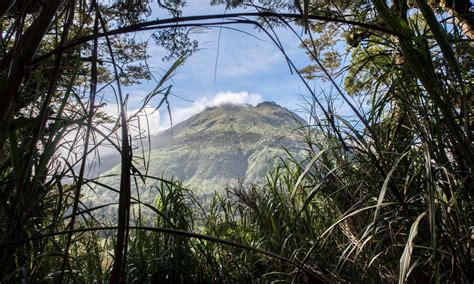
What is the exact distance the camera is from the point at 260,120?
5247cm

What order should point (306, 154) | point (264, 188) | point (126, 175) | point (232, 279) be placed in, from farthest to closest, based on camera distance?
point (264, 188), point (232, 279), point (306, 154), point (126, 175)

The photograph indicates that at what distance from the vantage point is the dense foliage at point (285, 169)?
32 centimetres

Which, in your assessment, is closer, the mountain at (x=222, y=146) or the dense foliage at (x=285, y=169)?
the dense foliage at (x=285, y=169)

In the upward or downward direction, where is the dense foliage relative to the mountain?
downward

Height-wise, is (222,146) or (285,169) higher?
(222,146)

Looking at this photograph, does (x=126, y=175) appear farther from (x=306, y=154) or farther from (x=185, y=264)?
(x=185, y=264)

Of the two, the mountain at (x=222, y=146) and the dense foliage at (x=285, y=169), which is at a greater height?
the mountain at (x=222, y=146)

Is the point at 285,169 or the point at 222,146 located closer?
the point at 285,169

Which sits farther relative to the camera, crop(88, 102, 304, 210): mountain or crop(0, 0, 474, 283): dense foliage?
crop(88, 102, 304, 210): mountain

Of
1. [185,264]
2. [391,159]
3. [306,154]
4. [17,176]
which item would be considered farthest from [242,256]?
[17,176]

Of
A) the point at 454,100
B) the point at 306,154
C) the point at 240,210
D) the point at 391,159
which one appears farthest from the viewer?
the point at 240,210

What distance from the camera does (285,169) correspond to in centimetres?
242

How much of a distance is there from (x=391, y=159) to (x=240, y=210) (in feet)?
6.68

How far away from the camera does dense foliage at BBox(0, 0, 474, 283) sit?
321 millimetres
